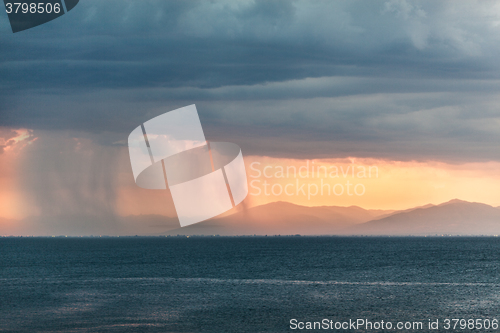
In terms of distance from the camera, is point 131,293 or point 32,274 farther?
point 32,274

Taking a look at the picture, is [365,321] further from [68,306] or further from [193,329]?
[68,306]

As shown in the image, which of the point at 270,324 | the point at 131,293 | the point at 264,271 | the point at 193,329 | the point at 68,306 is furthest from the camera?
the point at 264,271

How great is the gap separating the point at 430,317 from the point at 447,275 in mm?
55275

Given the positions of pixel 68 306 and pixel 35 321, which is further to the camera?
pixel 68 306

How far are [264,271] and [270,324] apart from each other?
60170 millimetres

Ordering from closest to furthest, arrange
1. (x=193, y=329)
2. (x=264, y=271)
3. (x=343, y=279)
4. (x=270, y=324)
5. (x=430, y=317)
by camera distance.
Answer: (x=193, y=329)
(x=270, y=324)
(x=430, y=317)
(x=343, y=279)
(x=264, y=271)

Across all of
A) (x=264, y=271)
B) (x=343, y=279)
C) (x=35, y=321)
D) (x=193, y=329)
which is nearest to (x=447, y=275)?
(x=343, y=279)

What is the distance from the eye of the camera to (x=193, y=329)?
44562 millimetres

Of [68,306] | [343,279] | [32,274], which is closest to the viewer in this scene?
[68,306]

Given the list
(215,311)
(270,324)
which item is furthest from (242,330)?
(215,311)

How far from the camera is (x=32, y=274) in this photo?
100625mm

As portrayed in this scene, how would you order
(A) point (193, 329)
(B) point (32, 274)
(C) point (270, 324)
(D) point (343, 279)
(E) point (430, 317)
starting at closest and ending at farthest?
(A) point (193, 329) < (C) point (270, 324) < (E) point (430, 317) < (D) point (343, 279) < (B) point (32, 274)

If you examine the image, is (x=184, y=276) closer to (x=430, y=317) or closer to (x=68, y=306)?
(x=68, y=306)

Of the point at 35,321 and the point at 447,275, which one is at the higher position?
the point at 35,321
